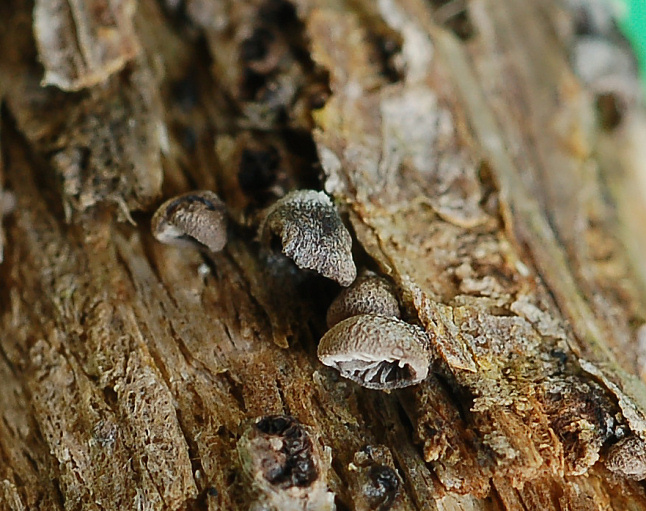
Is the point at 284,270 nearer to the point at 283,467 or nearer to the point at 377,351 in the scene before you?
the point at 377,351

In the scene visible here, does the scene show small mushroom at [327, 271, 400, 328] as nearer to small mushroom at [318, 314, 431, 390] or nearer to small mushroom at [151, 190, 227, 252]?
small mushroom at [318, 314, 431, 390]

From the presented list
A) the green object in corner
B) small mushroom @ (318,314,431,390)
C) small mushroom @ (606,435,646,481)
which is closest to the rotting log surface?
small mushroom @ (606,435,646,481)

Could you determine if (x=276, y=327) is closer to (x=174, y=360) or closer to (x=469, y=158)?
(x=174, y=360)

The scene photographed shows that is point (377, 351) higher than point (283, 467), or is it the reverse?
point (377, 351)

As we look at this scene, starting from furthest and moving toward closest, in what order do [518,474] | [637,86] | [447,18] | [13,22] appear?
[637,86] < [447,18] < [13,22] < [518,474]

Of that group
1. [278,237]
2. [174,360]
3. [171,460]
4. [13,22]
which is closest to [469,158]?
[278,237]

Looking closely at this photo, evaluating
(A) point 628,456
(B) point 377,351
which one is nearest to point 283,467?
(B) point 377,351

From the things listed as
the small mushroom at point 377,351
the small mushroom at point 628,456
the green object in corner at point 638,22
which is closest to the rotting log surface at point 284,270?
the small mushroom at point 628,456
